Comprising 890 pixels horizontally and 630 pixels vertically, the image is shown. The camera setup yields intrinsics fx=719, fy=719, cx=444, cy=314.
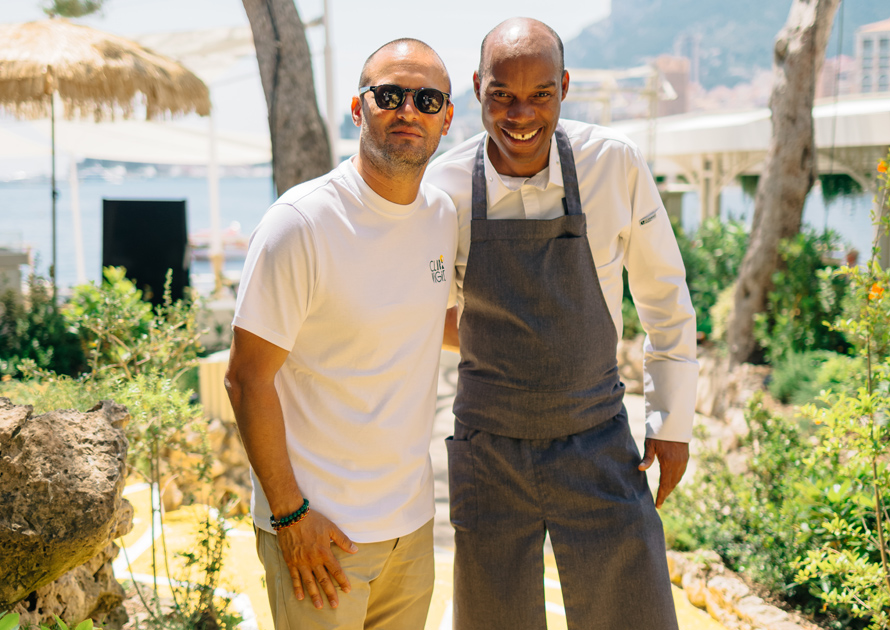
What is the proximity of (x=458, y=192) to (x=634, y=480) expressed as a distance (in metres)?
→ 0.92

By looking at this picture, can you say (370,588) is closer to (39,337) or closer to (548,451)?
(548,451)

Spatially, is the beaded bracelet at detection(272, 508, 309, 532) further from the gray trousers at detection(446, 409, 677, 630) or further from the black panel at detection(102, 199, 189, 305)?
the black panel at detection(102, 199, 189, 305)

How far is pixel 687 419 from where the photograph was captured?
1974 millimetres

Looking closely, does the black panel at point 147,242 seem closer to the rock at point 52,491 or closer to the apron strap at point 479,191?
the rock at point 52,491

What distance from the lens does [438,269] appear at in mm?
1777

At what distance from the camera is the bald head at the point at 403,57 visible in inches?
67.9

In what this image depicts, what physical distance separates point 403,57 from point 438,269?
1.69 feet

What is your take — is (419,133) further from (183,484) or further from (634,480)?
(183,484)

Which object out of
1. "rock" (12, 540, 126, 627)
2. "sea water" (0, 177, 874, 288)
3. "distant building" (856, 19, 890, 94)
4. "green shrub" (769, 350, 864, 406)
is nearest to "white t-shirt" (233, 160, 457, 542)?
"rock" (12, 540, 126, 627)

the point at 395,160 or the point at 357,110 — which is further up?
the point at 357,110

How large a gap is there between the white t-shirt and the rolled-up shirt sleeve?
2.06ft

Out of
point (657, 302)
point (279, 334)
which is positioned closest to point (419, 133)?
point (279, 334)

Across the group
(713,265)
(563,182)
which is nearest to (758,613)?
(563,182)

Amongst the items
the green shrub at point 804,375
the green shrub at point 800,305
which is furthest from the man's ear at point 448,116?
the green shrub at point 800,305
